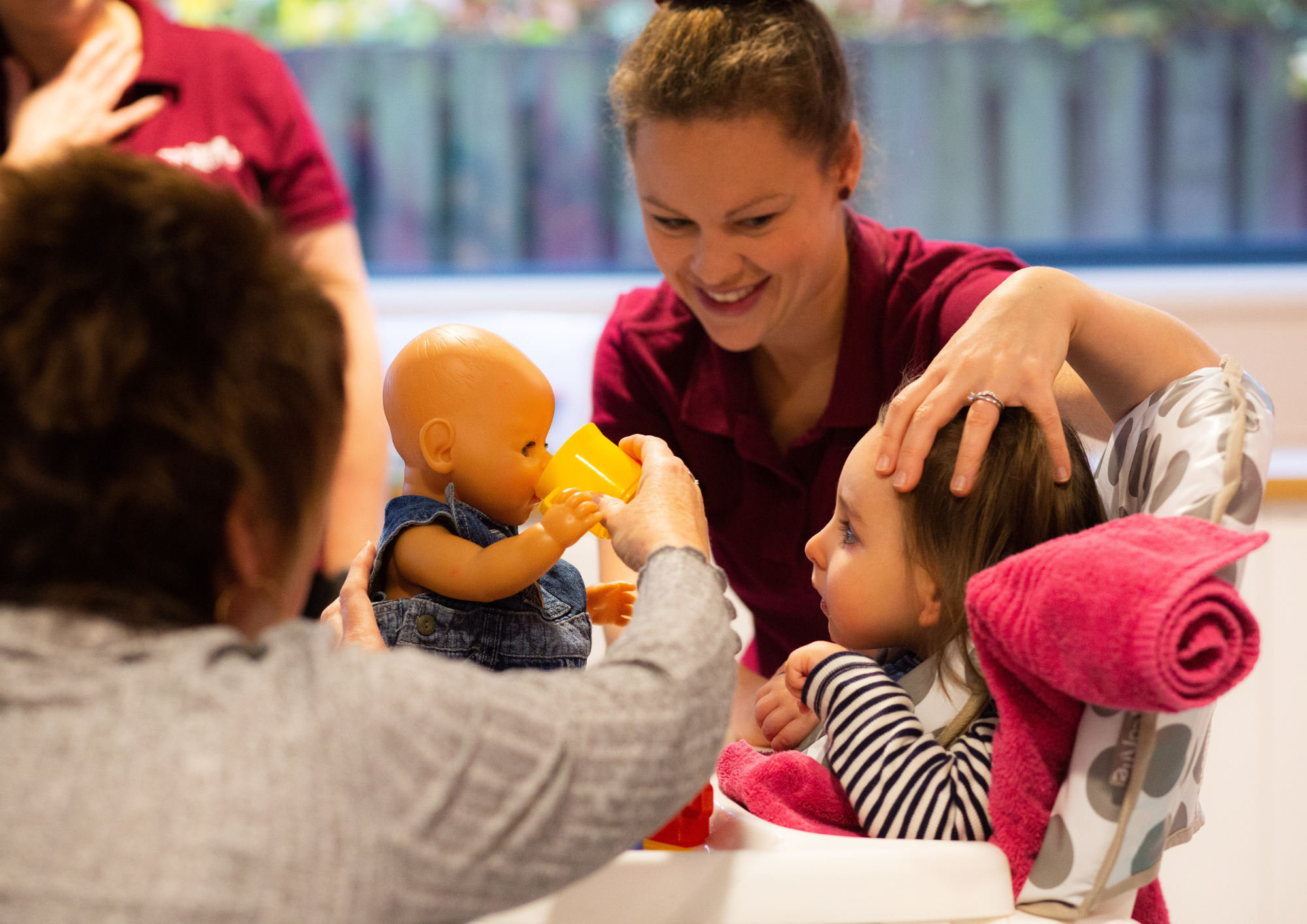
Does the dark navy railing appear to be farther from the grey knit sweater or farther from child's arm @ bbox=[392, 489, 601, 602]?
the grey knit sweater

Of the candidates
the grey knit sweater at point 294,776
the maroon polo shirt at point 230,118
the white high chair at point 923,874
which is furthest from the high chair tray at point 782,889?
the maroon polo shirt at point 230,118

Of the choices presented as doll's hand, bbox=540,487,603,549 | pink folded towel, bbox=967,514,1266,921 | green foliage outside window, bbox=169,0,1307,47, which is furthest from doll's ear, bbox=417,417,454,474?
green foliage outside window, bbox=169,0,1307,47

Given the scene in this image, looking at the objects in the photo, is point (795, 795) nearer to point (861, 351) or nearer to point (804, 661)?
point (804, 661)

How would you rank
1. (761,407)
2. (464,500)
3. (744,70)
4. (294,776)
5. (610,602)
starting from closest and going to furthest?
(294,776) < (464,500) < (610,602) < (744,70) < (761,407)

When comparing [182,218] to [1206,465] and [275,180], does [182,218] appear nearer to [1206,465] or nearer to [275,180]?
[1206,465]

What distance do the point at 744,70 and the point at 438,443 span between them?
563mm

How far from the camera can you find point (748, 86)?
1232 millimetres

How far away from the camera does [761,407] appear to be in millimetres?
1454

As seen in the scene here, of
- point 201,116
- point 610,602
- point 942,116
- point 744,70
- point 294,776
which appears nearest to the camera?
point 294,776

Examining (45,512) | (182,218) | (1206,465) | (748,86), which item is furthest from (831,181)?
(45,512)

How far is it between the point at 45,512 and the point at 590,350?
1.94 metres

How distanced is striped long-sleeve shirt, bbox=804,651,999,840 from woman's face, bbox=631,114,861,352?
53cm

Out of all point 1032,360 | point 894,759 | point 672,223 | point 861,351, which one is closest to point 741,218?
Answer: point 672,223

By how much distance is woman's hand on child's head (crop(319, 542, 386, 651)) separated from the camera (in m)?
0.90
